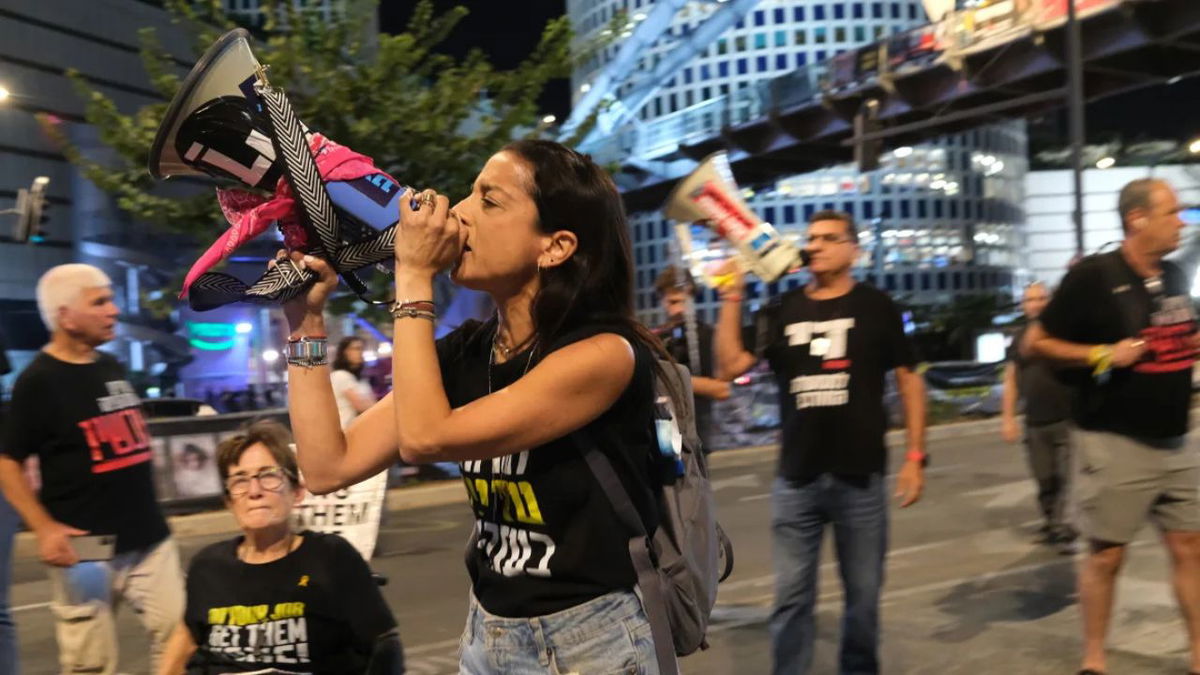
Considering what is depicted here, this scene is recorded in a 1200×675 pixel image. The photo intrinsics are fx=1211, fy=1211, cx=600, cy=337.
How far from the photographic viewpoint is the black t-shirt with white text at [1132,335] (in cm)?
484

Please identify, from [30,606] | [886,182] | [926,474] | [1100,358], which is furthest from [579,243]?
[886,182]

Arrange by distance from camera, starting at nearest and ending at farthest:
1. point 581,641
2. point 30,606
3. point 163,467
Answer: point 581,641 < point 30,606 < point 163,467

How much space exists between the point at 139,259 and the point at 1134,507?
47.6m

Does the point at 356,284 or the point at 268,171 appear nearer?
the point at 268,171

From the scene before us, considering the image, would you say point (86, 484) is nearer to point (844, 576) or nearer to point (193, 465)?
point (844, 576)

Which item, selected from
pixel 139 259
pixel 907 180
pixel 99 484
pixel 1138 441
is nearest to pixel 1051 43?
pixel 1138 441

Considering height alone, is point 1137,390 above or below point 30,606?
above

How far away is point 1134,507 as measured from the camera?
485 cm

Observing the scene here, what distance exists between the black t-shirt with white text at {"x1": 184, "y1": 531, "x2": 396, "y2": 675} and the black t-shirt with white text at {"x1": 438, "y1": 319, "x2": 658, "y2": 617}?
3.36 ft

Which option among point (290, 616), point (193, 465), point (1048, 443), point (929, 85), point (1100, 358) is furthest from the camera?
point (929, 85)

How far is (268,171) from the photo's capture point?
202 cm

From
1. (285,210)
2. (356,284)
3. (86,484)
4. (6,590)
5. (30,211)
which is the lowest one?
(6,590)

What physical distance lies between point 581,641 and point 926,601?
17.6ft

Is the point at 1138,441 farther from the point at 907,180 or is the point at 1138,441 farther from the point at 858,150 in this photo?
the point at 907,180
